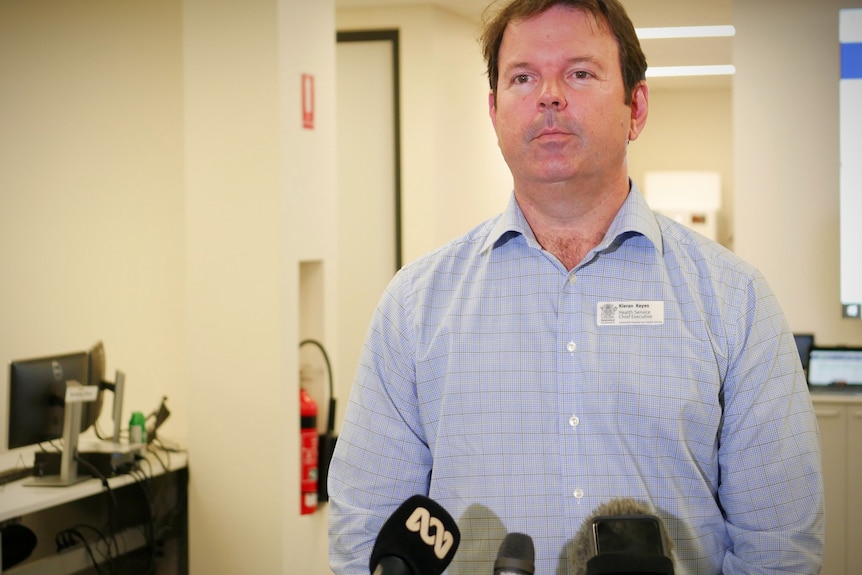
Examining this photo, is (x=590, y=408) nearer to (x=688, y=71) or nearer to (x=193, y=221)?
(x=193, y=221)

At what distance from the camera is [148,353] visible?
433 centimetres

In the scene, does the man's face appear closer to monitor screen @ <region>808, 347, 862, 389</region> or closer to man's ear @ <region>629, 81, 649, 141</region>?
man's ear @ <region>629, 81, 649, 141</region>

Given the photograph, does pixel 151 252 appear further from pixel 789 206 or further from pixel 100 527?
pixel 789 206

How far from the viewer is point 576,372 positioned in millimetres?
1473

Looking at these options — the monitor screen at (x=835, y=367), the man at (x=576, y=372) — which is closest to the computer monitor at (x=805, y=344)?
the monitor screen at (x=835, y=367)

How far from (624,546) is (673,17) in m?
6.39

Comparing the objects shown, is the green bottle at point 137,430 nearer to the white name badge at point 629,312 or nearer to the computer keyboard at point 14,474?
the computer keyboard at point 14,474

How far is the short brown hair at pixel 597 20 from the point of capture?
1.54m

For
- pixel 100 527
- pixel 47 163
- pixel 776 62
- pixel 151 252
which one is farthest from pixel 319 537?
pixel 776 62

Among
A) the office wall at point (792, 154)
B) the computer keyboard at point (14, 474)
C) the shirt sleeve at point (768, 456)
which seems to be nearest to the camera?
the shirt sleeve at point (768, 456)

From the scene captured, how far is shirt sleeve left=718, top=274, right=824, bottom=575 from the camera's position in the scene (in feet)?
4.56

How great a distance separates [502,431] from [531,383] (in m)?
0.09

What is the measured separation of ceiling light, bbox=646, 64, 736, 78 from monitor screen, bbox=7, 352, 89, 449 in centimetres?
674

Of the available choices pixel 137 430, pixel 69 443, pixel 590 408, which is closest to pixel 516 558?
pixel 590 408
